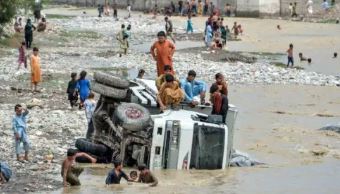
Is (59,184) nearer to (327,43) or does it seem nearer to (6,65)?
(6,65)

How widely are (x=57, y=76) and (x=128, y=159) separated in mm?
14448

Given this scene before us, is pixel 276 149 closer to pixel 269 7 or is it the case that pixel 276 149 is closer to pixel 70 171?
pixel 70 171

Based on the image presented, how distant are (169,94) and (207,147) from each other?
3.91 feet

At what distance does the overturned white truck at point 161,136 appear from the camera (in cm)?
1631

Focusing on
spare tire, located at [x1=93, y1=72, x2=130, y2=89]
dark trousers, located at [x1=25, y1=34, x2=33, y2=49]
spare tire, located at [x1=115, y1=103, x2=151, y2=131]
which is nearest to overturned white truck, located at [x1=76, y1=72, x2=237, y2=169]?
spare tire, located at [x1=115, y1=103, x2=151, y2=131]

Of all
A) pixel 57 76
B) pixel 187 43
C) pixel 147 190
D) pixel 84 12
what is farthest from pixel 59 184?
pixel 84 12

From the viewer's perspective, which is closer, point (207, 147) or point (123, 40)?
point (207, 147)

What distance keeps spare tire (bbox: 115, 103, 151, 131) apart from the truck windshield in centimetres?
83

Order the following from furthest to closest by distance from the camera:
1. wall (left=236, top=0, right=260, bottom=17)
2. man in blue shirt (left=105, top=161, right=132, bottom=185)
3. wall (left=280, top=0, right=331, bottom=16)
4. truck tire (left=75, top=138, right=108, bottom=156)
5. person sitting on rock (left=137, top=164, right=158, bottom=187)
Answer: wall (left=236, top=0, right=260, bottom=17) < wall (left=280, top=0, right=331, bottom=16) < truck tire (left=75, top=138, right=108, bottom=156) < person sitting on rock (left=137, top=164, right=158, bottom=187) < man in blue shirt (left=105, top=161, right=132, bottom=185)

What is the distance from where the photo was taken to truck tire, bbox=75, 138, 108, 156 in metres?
17.4

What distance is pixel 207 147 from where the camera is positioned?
16.5 metres

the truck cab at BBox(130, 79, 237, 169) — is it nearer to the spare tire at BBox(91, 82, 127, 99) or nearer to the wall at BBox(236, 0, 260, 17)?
the spare tire at BBox(91, 82, 127, 99)

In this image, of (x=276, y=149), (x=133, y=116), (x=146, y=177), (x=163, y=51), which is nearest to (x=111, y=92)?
(x=133, y=116)

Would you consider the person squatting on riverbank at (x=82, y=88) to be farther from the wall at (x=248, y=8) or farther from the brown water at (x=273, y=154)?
the wall at (x=248, y=8)
